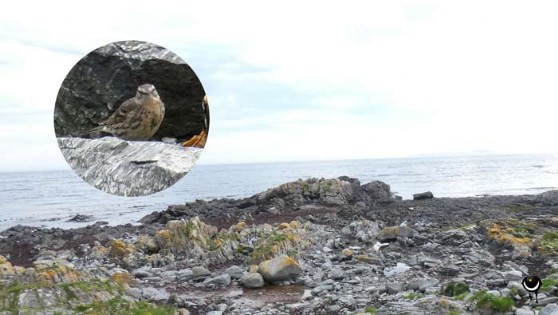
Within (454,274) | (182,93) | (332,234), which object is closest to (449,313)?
(454,274)

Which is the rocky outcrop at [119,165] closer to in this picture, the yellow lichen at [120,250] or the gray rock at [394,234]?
the yellow lichen at [120,250]

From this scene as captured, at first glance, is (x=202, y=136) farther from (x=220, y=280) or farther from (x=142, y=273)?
(x=142, y=273)

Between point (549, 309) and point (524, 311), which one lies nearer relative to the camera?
point (549, 309)

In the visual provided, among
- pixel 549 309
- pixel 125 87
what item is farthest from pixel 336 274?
pixel 125 87

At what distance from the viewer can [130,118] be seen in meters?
3.74

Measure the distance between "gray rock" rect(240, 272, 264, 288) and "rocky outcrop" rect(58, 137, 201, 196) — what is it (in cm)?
1062

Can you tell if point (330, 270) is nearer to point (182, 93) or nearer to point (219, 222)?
point (182, 93)

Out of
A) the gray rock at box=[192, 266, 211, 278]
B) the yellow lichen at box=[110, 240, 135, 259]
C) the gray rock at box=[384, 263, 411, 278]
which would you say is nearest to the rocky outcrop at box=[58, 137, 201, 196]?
the gray rock at box=[384, 263, 411, 278]

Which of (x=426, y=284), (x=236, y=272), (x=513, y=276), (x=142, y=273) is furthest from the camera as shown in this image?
(x=142, y=273)

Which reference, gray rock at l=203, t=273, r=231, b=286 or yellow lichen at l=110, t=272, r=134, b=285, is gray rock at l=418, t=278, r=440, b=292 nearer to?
gray rock at l=203, t=273, r=231, b=286

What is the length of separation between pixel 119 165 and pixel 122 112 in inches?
15.2

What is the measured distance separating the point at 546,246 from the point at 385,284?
7451 mm

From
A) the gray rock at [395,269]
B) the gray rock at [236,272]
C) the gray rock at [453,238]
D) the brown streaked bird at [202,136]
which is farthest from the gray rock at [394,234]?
the brown streaked bird at [202,136]

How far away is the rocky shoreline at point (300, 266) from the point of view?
9.86 metres
